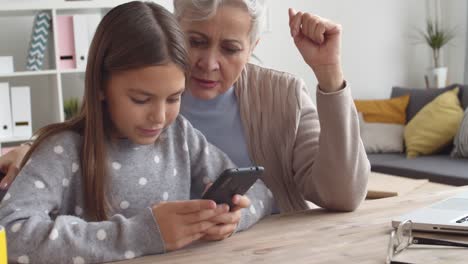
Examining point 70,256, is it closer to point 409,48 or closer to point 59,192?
point 59,192

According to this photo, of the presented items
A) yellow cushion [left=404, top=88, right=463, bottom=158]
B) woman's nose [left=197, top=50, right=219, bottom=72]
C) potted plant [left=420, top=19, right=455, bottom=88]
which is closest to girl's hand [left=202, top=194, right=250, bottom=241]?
woman's nose [left=197, top=50, right=219, bottom=72]

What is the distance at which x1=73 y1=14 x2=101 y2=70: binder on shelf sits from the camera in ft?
14.0

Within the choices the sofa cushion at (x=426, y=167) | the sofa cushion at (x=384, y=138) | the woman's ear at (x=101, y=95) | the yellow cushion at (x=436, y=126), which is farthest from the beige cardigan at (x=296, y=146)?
the sofa cushion at (x=384, y=138)

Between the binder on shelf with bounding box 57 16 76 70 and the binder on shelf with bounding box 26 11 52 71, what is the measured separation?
0.24ft

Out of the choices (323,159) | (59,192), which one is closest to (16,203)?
(59,192)

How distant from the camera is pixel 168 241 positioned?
1291 millimetres

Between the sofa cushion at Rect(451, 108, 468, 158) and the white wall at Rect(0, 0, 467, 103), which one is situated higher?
the white wall at Rect(0, 0, 467, 103)

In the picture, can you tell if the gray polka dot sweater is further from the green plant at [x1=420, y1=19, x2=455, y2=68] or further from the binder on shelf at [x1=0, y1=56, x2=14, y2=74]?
the green plant at [x1=420, y1=19, x2=455, y2=68]

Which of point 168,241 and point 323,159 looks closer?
point 168,241

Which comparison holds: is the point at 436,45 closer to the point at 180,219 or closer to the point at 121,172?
the point at 121,172

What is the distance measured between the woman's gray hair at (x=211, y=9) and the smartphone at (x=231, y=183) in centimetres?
51

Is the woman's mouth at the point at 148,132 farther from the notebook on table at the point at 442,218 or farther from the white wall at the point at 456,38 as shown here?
the white wall at the point at 456,38

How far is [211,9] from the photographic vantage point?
1691 mm

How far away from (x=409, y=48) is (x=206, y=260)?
16.9 feet
